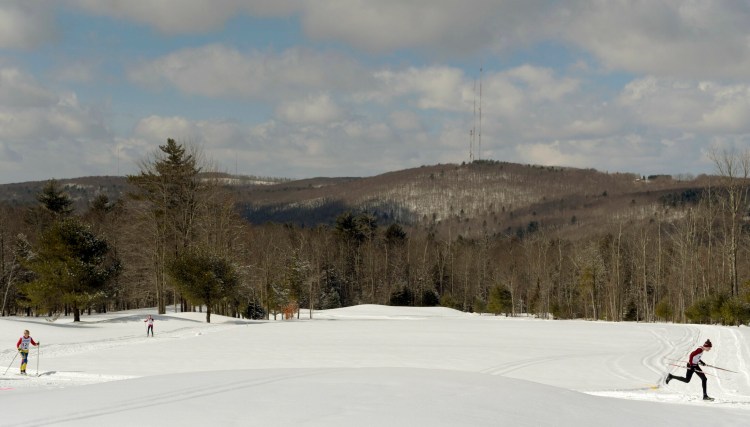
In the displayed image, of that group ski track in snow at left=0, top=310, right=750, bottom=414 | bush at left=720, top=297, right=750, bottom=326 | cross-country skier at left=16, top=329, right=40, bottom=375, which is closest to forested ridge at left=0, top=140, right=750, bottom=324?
bush at left=720, top=297, right=750, bottom=326

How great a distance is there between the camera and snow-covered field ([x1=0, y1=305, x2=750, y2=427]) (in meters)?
10.0

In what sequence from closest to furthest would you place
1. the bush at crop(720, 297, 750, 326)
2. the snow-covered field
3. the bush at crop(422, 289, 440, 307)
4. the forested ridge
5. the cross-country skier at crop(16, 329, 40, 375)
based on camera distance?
the snow-covered field < the cross-country skier at crop(16, 329, 40, 375) < the bush at crop(720, 297, 750, 326) < the forested ridge < the bush at crop(422, 289, 440, 307)

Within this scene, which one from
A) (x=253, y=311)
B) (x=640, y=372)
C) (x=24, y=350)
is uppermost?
(x=24, y=350)

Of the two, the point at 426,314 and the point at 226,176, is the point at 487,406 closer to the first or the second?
the point at 226,176

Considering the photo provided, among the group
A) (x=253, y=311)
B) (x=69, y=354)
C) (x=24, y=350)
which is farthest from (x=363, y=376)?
(x=253, y=311)

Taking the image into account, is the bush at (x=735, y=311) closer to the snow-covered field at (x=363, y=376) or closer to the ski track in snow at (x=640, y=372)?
the snow-covered field at (x=363, y=376)

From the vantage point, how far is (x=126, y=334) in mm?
33469

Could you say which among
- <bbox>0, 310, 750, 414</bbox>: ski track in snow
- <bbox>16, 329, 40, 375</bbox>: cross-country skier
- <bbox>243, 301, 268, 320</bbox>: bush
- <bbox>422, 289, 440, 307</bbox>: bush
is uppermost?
<bbox>16, 329, 40, 375</bbox>: cross-country skier

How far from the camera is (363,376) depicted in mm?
14375

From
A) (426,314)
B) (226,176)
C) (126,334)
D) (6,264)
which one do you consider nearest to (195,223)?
(226,176)

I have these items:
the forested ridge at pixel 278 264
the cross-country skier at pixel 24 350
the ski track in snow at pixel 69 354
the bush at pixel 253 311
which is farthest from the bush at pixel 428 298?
the cross-country skier at pixel 24 350

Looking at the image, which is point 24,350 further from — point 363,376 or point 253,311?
point 253,311

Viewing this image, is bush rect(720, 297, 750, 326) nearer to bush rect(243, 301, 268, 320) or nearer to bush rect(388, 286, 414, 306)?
bush rect(243, 301, 268, 320)

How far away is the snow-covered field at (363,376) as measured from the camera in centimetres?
1003
